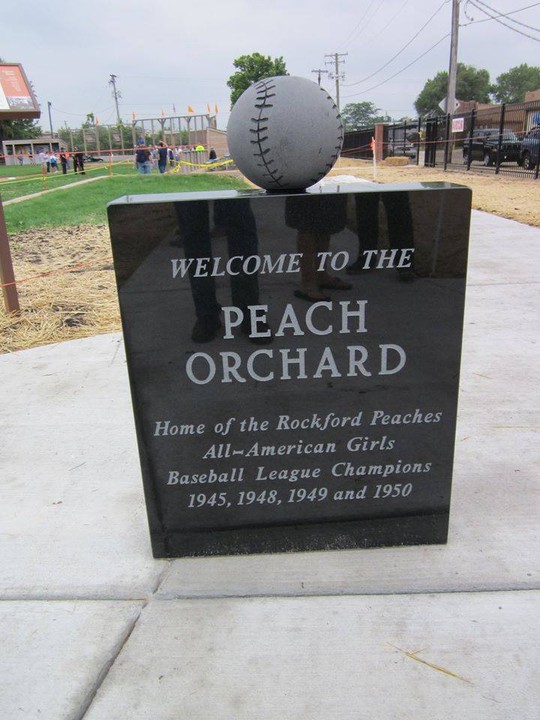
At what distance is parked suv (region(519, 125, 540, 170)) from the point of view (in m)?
22.3

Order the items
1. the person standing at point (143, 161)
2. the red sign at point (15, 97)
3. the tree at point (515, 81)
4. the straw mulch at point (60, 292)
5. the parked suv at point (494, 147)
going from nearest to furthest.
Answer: the straw mulch at point (60, 292)
the red sign at point (15, 97)
the parked suv at point (494, 147)
the person standing at point (143, 161)
the tree at point (515, 81)

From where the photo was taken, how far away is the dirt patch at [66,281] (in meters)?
5.94

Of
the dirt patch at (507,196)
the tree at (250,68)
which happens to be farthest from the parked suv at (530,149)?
the tree at (250,68)

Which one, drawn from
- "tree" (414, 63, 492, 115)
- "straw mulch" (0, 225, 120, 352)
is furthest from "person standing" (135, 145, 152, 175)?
"tree" (414, 63, 492, 115)

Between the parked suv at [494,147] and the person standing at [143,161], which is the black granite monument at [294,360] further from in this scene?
the person standing at [143,161]

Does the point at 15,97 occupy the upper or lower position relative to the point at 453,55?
lower

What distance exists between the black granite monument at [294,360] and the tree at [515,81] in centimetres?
12914

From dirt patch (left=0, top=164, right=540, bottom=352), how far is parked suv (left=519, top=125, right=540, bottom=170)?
922cm

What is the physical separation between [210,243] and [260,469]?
93 cm

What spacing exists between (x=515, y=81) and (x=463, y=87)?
19.4 metres

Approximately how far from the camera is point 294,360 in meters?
2.43

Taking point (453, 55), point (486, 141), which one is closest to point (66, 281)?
point (486, 141)

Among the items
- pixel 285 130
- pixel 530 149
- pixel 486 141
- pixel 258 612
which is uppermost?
pixel 285 130

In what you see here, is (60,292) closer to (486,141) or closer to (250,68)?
(486,141)
